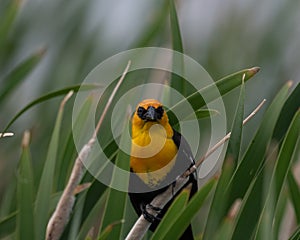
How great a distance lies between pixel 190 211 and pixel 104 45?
1095 millimetres

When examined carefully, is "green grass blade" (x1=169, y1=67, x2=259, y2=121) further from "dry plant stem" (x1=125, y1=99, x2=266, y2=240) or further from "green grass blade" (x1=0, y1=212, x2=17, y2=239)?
"green grass blade" (x1=0, y1=212, x2=17, y2=239)

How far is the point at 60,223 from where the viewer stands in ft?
2.75

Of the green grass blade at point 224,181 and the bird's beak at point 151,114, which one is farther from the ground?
the bird's beak at point 151,114

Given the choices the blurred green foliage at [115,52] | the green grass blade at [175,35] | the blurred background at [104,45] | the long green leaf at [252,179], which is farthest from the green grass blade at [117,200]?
the blurred background at [104,45]

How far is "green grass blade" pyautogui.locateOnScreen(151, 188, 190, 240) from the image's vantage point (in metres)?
0.66

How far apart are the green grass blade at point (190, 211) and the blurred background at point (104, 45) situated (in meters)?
0.75

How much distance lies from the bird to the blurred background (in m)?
0.46

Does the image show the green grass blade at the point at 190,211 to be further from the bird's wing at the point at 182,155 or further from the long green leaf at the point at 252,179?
the bird's wing at the point at 182,155

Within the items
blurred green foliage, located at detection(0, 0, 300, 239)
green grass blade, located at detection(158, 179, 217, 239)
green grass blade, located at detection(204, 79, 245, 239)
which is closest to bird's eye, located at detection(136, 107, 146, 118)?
blurred green foliage, located at detection(0, 0, 300, 239)

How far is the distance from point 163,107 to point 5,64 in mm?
721

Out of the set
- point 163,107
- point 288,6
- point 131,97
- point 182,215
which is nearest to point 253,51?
point 288,6

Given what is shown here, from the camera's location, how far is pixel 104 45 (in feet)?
5.58

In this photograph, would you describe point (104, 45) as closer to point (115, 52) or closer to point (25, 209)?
point (115, 52)

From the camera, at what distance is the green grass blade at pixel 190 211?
64 cm
